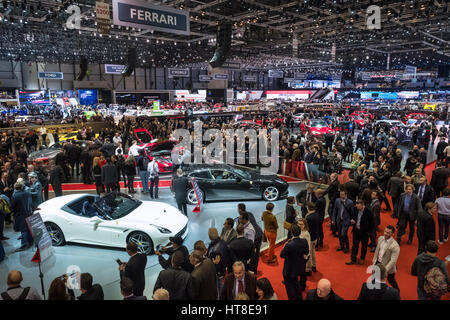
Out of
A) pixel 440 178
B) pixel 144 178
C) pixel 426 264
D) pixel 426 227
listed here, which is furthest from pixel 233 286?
pixel 440 178

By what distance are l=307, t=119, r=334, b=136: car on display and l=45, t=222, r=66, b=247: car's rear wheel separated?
676 inches

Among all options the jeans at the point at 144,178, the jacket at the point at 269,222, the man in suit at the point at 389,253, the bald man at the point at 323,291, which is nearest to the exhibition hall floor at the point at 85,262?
the jacket at the point at 269,222

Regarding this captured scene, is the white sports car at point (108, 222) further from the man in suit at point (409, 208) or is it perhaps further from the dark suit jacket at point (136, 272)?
the man in suit at point (409, 208)

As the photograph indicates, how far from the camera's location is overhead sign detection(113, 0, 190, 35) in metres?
7.36

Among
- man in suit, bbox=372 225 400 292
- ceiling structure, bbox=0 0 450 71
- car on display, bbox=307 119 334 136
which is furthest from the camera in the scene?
car on display, bbox=307 119 334 136

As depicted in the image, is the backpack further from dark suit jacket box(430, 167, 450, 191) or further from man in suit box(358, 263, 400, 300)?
dark suit jacket box(430, 167, 450, 191)

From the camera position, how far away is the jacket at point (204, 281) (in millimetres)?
3682

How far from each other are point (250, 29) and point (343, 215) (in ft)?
55.4

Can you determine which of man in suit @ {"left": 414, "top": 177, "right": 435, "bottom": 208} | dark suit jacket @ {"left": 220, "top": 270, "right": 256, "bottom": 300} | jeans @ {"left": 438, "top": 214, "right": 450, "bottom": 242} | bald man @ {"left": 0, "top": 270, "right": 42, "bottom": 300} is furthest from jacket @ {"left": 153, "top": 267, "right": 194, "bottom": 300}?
man in suit @ {"left": 414, "top": 177, "right": 435, "bottom": 208}

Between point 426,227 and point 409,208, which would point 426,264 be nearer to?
point 426,227

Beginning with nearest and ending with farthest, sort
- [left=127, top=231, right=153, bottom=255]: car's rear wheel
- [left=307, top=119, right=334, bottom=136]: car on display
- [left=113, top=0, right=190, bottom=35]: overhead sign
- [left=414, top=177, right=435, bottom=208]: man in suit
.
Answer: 1. [left=127, top=231, right=153, bottom=255]: car's rear wheel
2. [left=414, top=177, right=435, bottom=208]: man in suit
3. [left=113, top=0, right=190, bottom=35]: overhead sign
4. [left=307, top=119, right=334, bottom=136]: car on display

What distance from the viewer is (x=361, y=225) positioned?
5.84 meters
